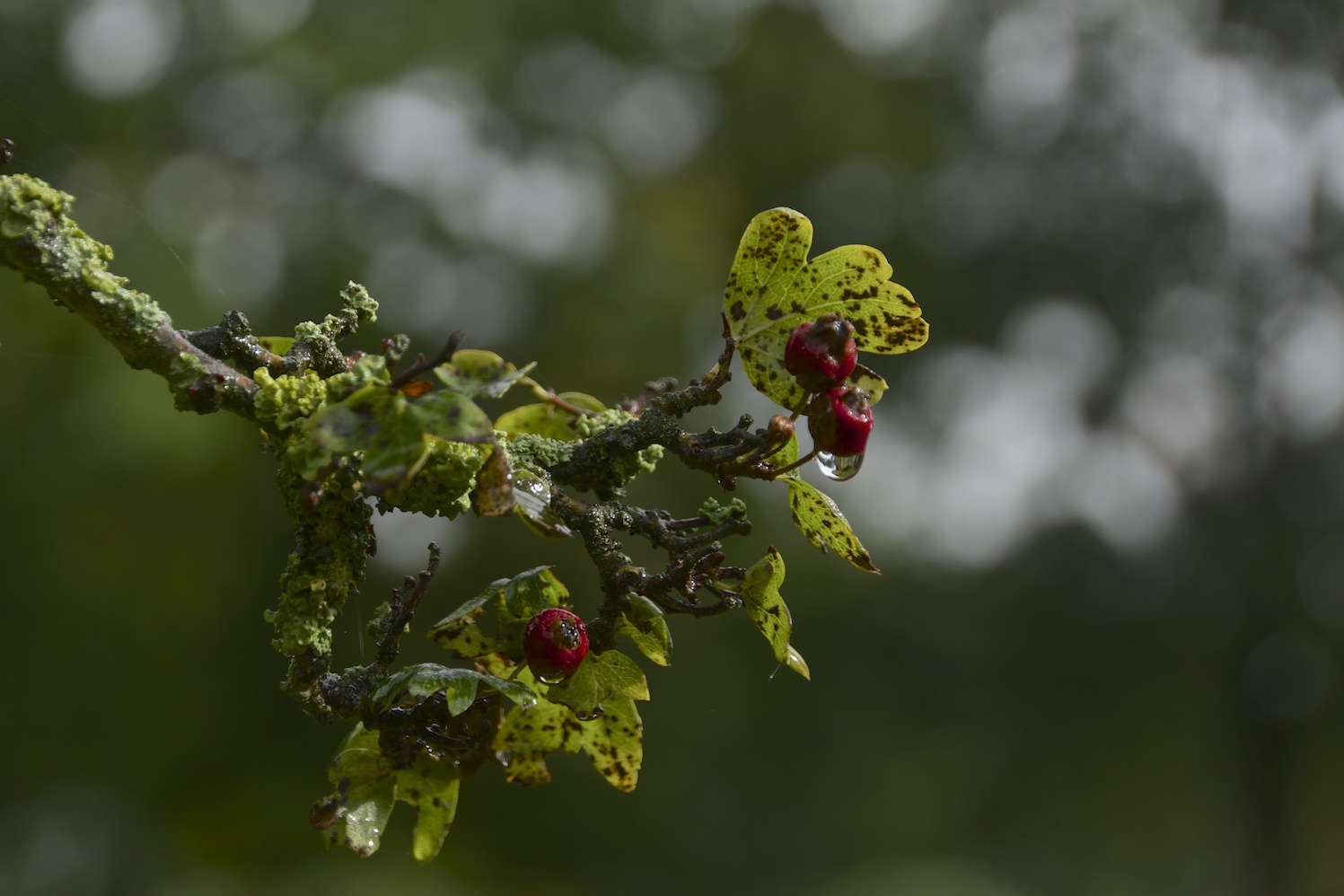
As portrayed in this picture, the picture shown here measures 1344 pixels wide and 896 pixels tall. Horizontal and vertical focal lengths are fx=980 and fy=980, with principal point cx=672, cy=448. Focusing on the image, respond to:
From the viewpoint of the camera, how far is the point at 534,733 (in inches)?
32.7

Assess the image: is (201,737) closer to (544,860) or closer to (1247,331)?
(544,860)

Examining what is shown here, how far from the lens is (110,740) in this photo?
20.9 ft

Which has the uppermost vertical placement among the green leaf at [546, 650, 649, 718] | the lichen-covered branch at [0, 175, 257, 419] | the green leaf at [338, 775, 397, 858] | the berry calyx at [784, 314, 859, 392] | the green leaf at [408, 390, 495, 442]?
the berry calyx at [784, 314, 859, 392]

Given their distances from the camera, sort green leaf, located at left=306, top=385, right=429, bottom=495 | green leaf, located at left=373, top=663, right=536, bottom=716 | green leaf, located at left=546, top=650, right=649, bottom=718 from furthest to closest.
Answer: green leaf, located at left=546, top=650, right=649, bottom=718 → green leaf, located at left=373, top=663, right=536, bottom=716 → green leaf, located at left=306, top=385, right=429, bottom=495

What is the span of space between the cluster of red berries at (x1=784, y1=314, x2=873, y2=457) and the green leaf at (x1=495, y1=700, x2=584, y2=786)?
317 millimetres

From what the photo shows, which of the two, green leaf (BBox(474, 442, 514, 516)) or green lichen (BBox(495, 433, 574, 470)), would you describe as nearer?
green leaf (BBox(474, 442, 514, 516))

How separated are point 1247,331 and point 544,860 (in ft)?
25.2

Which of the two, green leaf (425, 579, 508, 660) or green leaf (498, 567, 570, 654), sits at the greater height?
green leaf (498, 567, 570, 654)

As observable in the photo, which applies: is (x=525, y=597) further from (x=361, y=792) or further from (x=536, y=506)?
(x=361, y=792)

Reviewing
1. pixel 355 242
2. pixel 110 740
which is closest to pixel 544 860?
pixel 110 740

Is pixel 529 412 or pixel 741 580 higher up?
pixel 529 412

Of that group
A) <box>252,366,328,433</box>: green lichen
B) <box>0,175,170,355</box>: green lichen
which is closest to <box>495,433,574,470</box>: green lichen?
<box>252,366,328,433</box>: green lichen

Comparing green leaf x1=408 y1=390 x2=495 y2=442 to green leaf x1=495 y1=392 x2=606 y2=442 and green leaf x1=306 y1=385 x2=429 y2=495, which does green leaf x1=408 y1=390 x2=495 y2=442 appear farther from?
green leaf x1=495 y1=392 x2=606 y2=442

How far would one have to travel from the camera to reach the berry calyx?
0.74 m
